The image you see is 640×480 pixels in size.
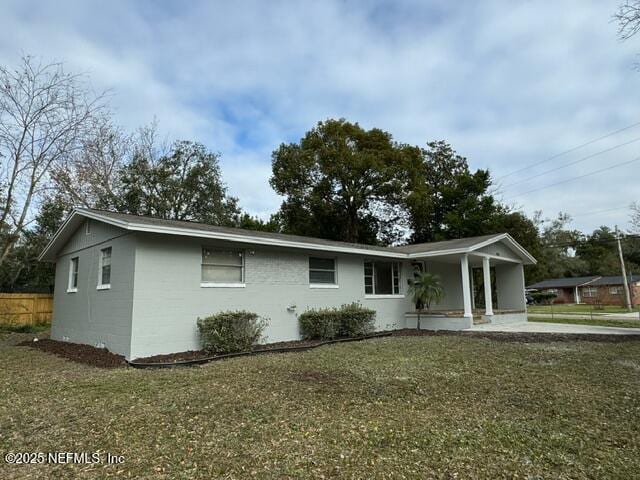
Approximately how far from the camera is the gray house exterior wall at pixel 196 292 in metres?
8.31

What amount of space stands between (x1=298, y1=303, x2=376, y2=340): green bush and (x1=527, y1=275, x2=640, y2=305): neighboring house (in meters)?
37.7

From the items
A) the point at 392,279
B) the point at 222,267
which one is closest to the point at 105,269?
the point at 222,267

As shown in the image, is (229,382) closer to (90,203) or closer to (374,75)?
(374,75)

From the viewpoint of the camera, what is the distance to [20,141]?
51.9ft

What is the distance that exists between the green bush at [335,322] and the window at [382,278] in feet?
5.69

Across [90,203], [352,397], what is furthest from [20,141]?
[352,397]

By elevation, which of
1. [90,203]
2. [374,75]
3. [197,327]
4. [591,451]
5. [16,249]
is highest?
[374,75]

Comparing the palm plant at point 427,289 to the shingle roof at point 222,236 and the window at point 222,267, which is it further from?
the window at point 222,267

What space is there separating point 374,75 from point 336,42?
205 cm

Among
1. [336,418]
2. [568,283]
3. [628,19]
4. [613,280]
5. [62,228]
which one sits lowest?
[336,418]

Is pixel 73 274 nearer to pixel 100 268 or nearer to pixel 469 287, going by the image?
pixel 100 268

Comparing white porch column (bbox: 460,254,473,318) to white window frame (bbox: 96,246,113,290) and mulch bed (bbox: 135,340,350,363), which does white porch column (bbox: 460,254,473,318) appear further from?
white window frame (bbox: 96,246,113,290)

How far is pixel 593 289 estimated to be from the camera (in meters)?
42.8

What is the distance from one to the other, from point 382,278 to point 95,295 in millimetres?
9321
